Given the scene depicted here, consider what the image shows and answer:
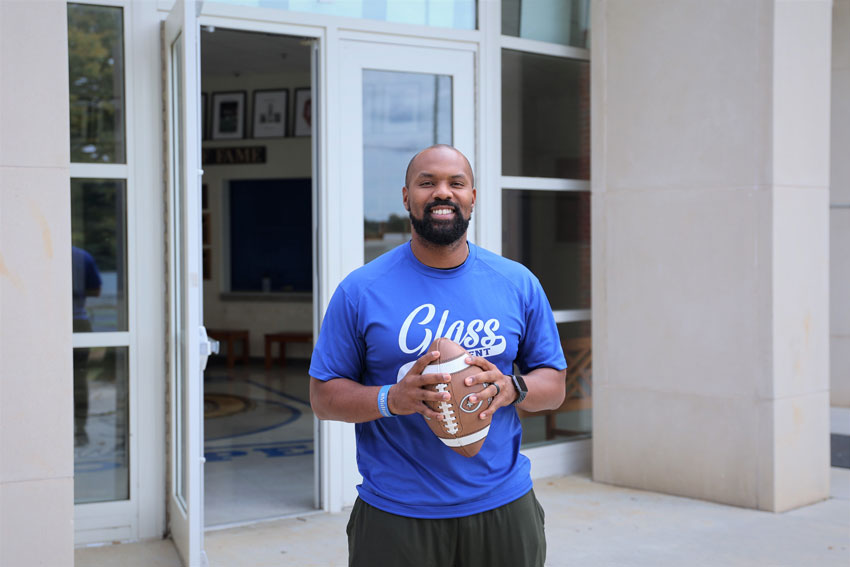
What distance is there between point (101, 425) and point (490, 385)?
301 cm

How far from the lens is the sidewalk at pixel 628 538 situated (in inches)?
163

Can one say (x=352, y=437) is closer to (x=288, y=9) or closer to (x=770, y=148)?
(x=288, y=9)

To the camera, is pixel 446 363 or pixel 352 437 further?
pixel 352 437

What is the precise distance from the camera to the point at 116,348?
4438 millimetres

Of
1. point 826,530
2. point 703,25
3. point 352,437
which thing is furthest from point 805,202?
point 352,437

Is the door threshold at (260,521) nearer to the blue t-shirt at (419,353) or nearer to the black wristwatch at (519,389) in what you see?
the blue t-shirt at (419,353)

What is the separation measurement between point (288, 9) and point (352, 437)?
219cm

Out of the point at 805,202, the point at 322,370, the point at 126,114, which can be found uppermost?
the point at 126,114

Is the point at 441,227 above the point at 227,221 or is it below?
below

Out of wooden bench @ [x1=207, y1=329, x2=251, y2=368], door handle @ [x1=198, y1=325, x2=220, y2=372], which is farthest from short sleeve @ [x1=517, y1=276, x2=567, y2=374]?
wooden bench @ [x1=207, y1=329, x2=251, y2=368]

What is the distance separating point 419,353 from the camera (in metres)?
2.10

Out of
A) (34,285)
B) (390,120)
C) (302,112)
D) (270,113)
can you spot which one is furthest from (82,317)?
(270,113)

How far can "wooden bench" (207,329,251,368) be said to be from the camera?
1105cm

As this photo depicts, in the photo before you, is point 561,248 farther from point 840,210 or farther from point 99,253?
point 840,210
